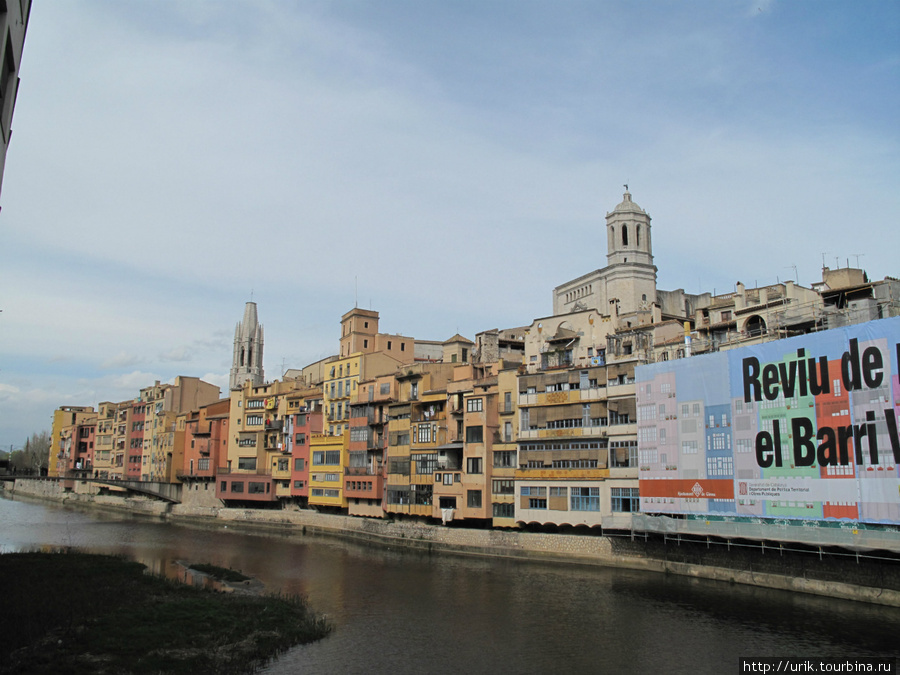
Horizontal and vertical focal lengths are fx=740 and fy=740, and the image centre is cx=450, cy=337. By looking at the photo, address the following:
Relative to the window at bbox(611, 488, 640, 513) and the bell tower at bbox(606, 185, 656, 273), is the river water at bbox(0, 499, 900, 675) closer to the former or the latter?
the window at bbox(611, 488, 640, 513)

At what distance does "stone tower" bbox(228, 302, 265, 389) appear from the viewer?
181 meters

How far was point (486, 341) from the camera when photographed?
79375 mm

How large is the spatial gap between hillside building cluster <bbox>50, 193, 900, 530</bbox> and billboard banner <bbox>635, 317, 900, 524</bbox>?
6.83ft

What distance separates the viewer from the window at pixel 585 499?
53.4 m

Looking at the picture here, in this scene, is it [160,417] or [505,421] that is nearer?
[505,421]

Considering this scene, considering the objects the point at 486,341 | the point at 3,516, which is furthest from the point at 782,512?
the point at 3,516

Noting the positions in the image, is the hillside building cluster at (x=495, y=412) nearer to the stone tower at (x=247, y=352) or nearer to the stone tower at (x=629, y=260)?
the stone tower at (x=629, y=260)

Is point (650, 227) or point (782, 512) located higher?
point (650, 227)

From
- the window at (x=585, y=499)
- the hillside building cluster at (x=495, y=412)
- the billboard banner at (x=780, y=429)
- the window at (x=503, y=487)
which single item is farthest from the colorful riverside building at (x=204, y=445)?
the billboard banner at (x=780, y=429)

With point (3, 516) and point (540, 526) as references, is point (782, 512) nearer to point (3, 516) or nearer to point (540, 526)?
point (540, 526)

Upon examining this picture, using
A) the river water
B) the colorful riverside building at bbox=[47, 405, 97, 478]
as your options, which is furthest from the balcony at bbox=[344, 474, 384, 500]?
the colorful riverside building at bbox=[47, 405, 97, 478]

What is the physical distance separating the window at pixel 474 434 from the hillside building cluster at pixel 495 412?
104mm

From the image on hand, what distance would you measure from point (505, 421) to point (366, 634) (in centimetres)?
2939

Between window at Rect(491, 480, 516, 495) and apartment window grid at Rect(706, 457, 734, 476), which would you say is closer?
apartment window grid at Rect(706, 457, 734, 476)
